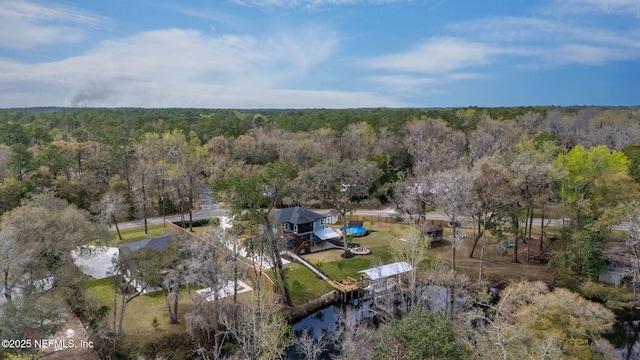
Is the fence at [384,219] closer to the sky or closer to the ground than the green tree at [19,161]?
closer to the ground

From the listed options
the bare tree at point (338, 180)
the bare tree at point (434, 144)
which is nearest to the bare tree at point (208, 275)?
the bare tree at point (338, 180)

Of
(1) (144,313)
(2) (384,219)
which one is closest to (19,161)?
(1) (144,313)

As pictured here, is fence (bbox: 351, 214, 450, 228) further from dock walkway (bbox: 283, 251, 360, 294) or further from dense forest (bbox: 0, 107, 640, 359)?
dock walkway (bbox: 283, 251, 360, 294)

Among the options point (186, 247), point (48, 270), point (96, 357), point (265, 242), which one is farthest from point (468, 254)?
point (48, 270)

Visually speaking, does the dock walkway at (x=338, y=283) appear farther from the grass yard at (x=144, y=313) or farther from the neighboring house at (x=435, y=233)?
the neighboring house at (x=435, y=233)

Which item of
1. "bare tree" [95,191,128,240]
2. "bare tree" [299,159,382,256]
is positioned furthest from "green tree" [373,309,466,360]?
"bare tree" [95,191,128,240]

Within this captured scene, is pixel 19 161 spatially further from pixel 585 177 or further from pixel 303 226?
pixel 585 177

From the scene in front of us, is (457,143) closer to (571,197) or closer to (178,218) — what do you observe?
(571,197)
